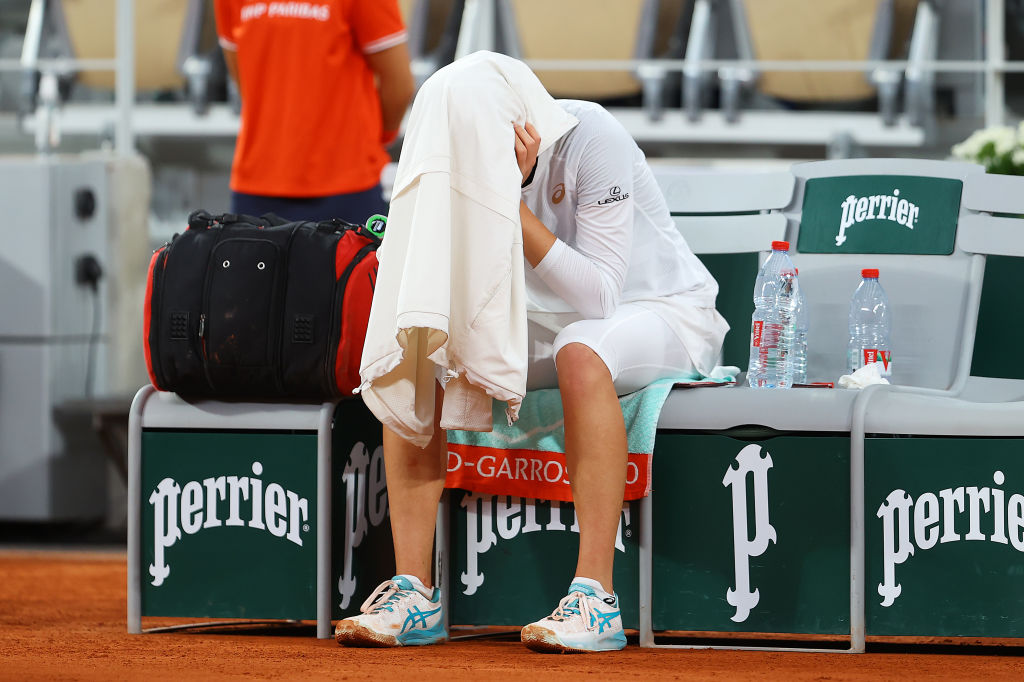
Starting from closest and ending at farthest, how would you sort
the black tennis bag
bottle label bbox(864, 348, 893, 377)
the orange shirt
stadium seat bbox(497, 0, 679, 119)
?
the black tennis bag < bottle label bbox(864, 348, 893, 377) < the orange shirt < stadium seat bbox(497, 0, 679, 119)

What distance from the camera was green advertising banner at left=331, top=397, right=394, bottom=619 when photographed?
2453 mm

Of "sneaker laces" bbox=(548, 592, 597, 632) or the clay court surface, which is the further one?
"sneaker laces" bbox=(548, 592, 597, 632)

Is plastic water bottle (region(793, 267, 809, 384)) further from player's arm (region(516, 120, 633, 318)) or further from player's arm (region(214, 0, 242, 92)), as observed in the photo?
player's arm (region(214, 0, 242, 92))

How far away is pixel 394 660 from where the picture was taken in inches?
81.8

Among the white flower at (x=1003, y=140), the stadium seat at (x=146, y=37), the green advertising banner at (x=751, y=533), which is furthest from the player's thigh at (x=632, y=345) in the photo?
the stadium seat at (x=146, y=37)

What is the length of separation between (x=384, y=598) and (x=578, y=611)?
1.08ft

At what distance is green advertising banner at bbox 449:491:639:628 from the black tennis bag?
1.11 feet

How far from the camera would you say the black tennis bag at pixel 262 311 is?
237 centimetres

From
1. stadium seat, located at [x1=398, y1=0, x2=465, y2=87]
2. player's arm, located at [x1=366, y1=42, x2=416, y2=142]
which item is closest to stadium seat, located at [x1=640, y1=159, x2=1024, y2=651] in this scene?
player's arm, located at [x1=366, y1=42, x2=416, y2=142]

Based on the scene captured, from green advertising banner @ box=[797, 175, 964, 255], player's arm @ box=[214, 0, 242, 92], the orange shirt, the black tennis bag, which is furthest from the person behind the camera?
player's arm @ box=[214, 0, 242, 92]

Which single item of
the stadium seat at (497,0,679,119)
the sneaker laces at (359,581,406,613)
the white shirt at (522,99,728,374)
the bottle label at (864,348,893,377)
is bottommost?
the sneaker laces at (359,581,406,613)

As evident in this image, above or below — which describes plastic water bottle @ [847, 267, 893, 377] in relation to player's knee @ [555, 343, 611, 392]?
above

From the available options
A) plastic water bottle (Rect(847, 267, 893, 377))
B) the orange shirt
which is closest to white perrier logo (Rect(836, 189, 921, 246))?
plastic water bottle (Rect(847, 267, 893, 377))

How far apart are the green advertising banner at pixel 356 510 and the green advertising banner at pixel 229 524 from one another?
44 millimetres
